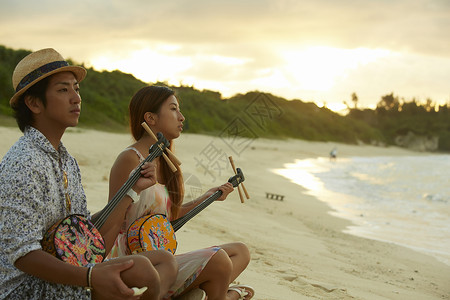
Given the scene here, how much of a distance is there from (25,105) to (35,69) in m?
0.15

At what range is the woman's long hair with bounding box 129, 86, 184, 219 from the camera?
9.25 ft

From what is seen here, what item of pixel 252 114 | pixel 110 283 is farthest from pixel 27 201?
pixel 252 114

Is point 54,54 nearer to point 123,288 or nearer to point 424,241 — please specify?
point 123,288

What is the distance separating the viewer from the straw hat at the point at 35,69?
1856 millimetres

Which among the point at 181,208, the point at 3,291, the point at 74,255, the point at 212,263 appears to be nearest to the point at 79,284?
the point at 74,255

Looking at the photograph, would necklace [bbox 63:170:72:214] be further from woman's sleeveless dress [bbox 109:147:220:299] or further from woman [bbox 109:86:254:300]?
woman's sleeveless dress [bbox 109:147:220:299]

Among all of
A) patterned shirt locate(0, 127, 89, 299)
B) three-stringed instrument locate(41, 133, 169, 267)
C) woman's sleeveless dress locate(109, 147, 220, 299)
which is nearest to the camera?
patterned shirt locate(0, 127, 89, 299)

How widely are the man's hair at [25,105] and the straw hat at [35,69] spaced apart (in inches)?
0.9

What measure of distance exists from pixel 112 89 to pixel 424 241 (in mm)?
25811

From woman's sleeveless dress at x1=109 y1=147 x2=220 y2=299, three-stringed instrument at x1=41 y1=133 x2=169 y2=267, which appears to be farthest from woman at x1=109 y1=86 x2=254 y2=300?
three-stringed instrument at x1=41 y1=133 x2=169 y2=267

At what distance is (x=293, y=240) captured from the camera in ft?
18.7

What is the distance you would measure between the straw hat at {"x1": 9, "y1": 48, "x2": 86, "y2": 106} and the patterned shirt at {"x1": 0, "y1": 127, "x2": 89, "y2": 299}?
17cm

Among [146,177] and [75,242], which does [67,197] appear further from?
[146,177]

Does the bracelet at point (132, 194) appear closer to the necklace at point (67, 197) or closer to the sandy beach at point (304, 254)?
the necklace at point (67, 197)
